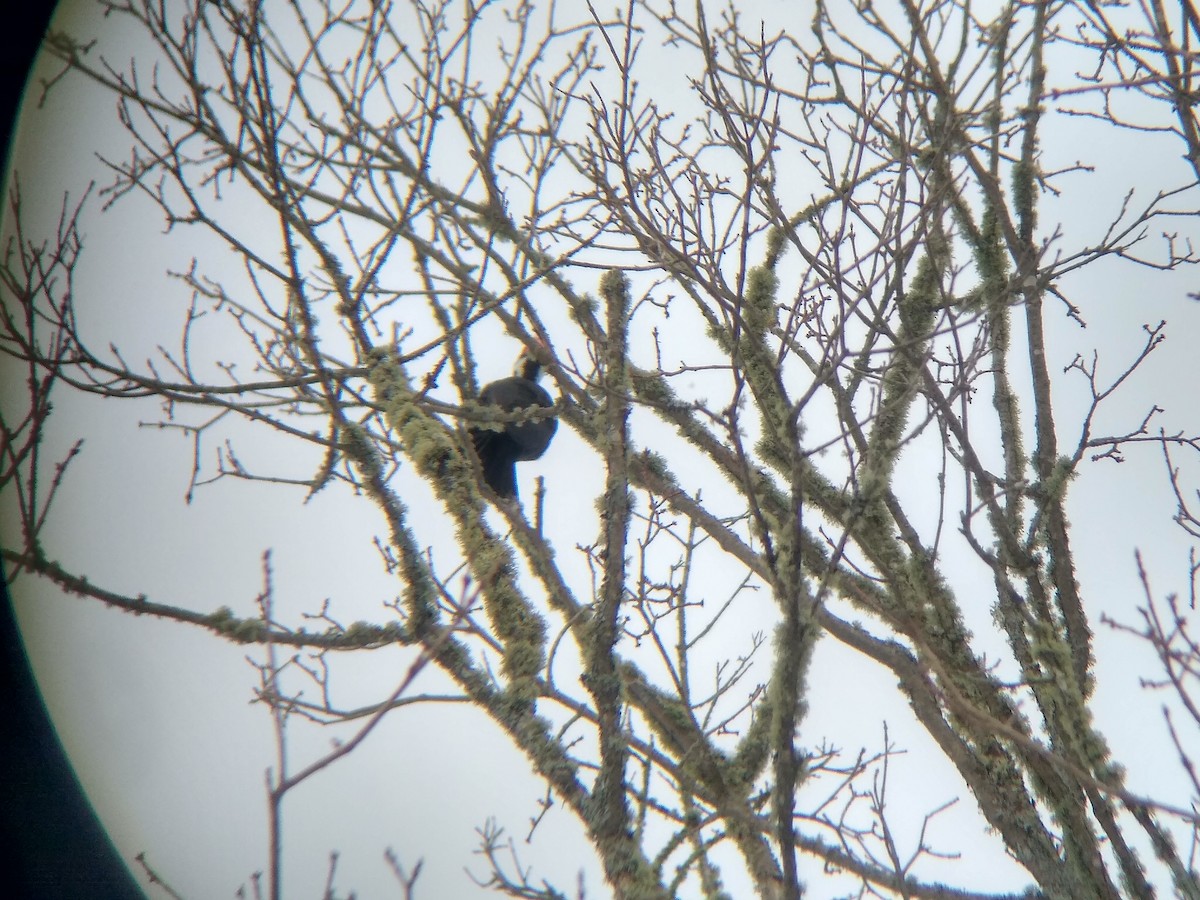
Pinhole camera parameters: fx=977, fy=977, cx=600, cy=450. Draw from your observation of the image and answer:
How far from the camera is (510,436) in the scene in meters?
3.29

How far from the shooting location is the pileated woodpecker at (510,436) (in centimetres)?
329

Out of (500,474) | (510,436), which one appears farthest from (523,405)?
(500,474)

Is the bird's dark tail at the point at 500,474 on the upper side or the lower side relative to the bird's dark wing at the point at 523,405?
lower

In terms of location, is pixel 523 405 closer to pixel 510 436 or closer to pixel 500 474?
pixel 510 436

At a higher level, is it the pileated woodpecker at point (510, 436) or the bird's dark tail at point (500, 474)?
the pileated woodpecker at point (510, 436)

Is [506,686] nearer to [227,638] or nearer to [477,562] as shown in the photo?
[477,562]

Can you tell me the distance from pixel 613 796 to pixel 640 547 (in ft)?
1.94

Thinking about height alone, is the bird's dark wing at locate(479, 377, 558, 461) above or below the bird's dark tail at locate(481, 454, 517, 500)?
above

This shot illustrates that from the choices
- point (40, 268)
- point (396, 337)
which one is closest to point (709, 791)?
point (396, 337)

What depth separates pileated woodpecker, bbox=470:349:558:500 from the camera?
130 inches

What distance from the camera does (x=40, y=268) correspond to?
2.23 m

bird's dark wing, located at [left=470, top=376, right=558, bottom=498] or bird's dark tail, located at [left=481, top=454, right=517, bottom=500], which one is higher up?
bird's dark wing, located at [left=470, top=376, right=558, bottom=498]

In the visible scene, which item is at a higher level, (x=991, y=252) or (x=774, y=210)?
(x=991, y=252)

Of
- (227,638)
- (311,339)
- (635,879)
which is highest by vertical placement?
(311,339)
